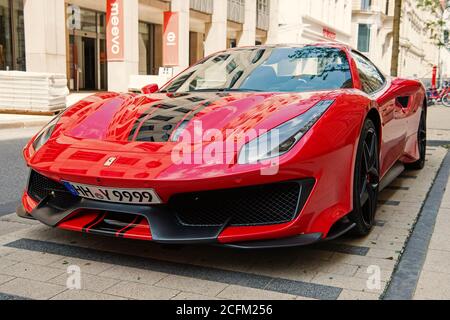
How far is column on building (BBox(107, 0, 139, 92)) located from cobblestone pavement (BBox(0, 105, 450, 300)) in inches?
666

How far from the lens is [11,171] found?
5.61 m

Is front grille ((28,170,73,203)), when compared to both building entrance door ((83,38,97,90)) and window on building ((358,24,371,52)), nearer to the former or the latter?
building entrance door ((83,38,97,90))

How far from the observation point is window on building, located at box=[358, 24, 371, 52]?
55750mm

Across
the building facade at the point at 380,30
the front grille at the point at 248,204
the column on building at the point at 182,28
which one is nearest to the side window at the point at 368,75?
the front grille at the point at 248,204

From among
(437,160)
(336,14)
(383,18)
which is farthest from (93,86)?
(383,18)

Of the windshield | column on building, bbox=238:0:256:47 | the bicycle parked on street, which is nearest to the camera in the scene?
the windshield

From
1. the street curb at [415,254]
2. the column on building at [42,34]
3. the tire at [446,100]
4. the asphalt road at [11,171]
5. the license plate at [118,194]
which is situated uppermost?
the column on building at [42,34]

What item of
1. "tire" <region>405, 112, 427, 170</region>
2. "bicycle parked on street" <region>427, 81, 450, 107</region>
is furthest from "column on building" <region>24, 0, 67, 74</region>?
"tire" <region>405, 112, 427, 170</region>

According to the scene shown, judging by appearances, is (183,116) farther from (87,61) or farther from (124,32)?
(87,61)

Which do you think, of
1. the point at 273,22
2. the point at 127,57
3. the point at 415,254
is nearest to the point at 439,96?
the point at 127,57

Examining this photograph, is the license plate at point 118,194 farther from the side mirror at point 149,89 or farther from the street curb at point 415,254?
the side mirror at point 149,89

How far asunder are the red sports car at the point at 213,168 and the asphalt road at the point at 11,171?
125 cm

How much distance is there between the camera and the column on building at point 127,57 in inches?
783

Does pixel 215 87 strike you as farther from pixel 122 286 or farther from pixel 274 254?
pixel 122 286
